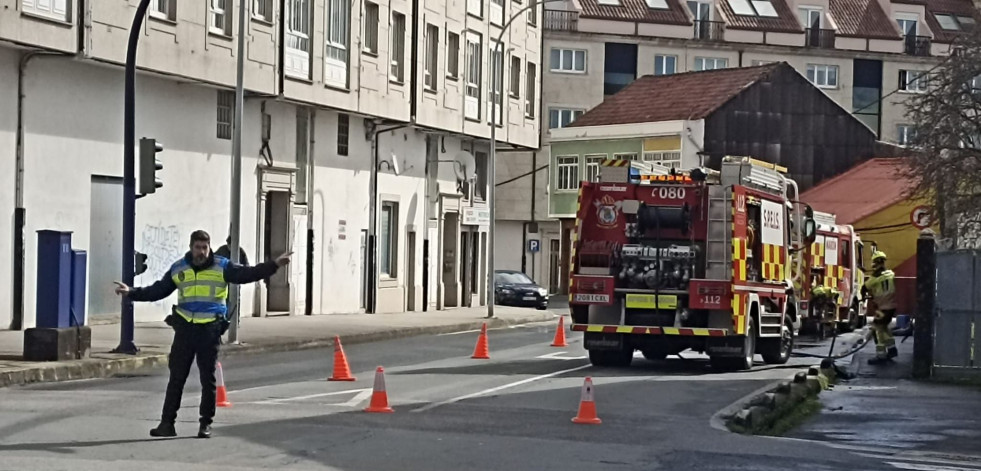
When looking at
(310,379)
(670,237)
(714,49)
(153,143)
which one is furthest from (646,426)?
(714,49)

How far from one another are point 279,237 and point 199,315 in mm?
23941

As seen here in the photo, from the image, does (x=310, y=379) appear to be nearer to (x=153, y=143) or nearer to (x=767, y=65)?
(x=153, y=143)

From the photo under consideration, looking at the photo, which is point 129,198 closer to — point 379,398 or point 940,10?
point 379,398

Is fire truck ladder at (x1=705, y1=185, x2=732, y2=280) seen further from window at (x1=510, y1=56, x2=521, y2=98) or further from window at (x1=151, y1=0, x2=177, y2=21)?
window at (x1=510, y1=56, x2=521, y2=98)

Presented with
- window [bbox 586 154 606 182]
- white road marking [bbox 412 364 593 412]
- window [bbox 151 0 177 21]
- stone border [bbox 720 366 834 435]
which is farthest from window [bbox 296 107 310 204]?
window [bbox 586 154 606 182]

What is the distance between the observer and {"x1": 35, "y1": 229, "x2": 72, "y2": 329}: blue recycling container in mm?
19875

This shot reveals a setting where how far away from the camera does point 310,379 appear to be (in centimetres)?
2022

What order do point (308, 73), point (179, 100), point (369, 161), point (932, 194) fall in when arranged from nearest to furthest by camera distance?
1. point (932, 194)
2. point (179, 100)
3. point (308, 73)
4. point (369, 161)

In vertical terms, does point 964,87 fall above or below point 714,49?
below

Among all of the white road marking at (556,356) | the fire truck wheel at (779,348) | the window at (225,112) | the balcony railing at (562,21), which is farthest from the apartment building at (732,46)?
the fire truck wheel at (779,348)

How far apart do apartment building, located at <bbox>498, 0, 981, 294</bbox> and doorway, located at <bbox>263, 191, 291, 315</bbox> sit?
102ft

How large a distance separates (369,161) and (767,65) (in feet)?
92.1

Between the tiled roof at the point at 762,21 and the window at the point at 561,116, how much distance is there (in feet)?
26.8

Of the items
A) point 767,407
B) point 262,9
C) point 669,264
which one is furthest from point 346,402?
point 262,9
